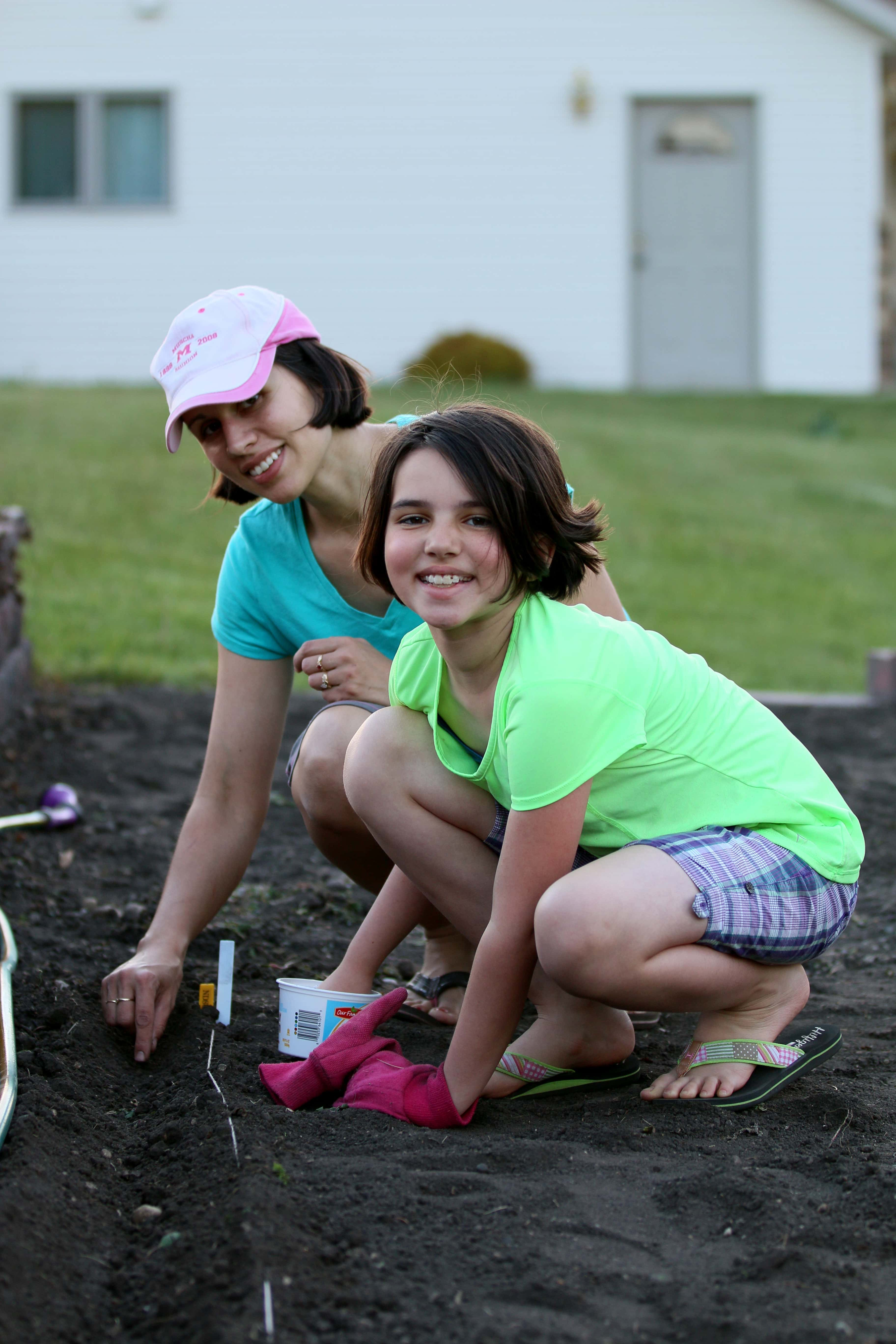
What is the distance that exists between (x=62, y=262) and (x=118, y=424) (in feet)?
19.1

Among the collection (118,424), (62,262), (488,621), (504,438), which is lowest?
(488,621)

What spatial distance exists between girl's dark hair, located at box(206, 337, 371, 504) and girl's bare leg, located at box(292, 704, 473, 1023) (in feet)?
1.53

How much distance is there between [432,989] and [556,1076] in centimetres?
45

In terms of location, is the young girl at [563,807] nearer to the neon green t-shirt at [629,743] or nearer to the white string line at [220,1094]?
the neon green t-shirt at [629,743]

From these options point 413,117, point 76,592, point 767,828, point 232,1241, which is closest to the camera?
point 232,1241

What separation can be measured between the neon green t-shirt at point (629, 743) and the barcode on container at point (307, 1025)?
1.63 feet

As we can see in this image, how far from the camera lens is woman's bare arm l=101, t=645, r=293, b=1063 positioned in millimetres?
2600

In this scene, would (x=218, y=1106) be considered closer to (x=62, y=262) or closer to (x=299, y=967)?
(x=299, y=967)

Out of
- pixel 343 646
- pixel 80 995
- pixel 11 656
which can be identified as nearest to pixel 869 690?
pixel 11 656

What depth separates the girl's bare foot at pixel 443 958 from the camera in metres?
2.74

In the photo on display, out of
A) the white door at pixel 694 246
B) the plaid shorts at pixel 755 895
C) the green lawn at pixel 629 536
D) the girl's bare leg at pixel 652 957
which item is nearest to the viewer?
the girl's bare leg at pixel 652 957

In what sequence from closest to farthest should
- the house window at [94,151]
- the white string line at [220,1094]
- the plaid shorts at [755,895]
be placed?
→ the white string line at [220,1094] → the plaid shorts at [755,895] → the house window at [94,151]

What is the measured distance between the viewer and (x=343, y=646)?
2.72 meters

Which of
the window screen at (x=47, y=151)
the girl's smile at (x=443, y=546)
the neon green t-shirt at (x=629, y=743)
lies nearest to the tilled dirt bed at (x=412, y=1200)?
the neon green t-shirt at (x=629, y=743)
